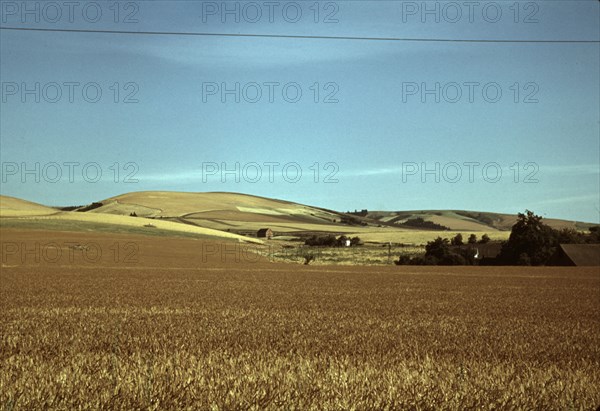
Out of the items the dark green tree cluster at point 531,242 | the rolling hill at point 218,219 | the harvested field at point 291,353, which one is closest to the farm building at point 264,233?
the rolling hill at point 218,219

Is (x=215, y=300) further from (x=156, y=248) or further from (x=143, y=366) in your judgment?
(x=156, y=248)

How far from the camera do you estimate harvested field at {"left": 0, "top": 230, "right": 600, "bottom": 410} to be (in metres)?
8.48

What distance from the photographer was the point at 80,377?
9.34 m

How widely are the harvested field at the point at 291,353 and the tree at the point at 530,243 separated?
198ft

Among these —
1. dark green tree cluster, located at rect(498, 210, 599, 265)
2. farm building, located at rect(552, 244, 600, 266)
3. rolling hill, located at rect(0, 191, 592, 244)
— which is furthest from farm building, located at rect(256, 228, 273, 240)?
farm building, located at rect(552, 244, 600, 266)

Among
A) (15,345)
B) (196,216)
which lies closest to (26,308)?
(15,345)

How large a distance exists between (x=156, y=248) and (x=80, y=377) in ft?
219

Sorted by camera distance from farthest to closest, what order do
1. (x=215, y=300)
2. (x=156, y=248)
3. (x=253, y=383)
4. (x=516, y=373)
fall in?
(x=156, y=248)
(x=215, y=300)
(x=516, y=373)
(x=253, y=383)

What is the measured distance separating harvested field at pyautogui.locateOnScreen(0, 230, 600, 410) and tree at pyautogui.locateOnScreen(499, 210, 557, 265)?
6042 cm

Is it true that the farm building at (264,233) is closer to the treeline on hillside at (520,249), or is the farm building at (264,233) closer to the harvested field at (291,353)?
the treeline on hillside at (520,249)

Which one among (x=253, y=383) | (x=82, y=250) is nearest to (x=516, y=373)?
(x=253, y=383)

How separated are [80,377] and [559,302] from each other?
2426 centimetres

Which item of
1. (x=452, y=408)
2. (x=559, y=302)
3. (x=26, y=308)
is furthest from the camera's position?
(x=559, y=302)

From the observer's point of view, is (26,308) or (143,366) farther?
(26,308)
